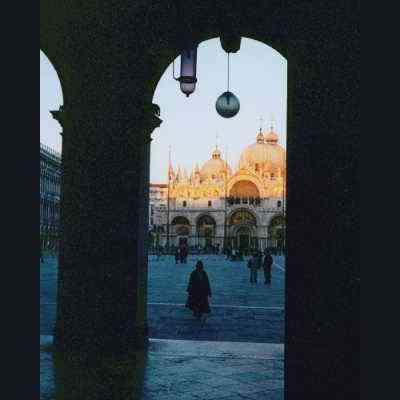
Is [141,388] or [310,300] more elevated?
[310,300]

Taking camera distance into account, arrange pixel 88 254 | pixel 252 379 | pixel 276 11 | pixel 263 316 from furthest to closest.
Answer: pixel 263 316 < pixel 88 254 < pixel 252 379 < pixel 276 11

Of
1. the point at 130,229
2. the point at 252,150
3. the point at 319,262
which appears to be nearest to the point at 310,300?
the point at 319,262

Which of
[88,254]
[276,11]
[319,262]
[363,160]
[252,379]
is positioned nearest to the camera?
[363,160]

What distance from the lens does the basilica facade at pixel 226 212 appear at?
64188 millimetres

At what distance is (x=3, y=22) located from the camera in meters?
1.75

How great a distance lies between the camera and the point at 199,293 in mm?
11133

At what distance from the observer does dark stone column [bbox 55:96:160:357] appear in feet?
21.0

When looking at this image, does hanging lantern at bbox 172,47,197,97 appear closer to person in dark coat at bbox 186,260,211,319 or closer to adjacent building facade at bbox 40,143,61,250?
person in dark coat at bbox 186,260,211,319

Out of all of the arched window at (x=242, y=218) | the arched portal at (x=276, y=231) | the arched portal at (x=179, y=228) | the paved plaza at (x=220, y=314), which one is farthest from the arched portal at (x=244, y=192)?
the paved plaza at (x=220, y=314)

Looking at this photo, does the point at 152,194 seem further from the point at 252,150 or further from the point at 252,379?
the point at 252,379

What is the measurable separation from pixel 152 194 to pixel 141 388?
249 ft

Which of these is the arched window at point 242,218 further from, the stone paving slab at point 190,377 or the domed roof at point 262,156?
the stone paving slab at point 190,377

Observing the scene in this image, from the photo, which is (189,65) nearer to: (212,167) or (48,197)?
(48,197)

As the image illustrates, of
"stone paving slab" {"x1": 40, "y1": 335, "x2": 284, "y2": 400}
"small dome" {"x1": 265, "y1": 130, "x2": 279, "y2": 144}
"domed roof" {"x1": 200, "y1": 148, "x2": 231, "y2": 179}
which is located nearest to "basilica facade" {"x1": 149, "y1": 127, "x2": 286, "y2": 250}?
"domed roof" {"x1": 200, "y1": 148, "x2": 231, "y2": 179}
